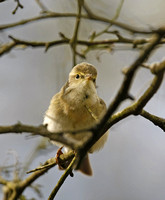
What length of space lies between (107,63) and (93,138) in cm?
434

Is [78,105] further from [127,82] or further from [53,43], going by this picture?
[127,82]

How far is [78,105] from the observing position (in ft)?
12.1

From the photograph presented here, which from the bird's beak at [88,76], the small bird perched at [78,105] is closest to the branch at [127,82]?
the small bird perched at [78,105]

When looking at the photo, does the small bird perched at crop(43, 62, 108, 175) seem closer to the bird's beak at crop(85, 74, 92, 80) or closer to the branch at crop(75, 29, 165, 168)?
the bird's beak at crop(85, 74, 92, 80)

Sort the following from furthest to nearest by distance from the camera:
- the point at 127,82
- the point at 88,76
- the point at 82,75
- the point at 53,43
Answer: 1. the point at 82,75
2. the point at 88,76
3. the point at 53,43
4. the point at 127,82

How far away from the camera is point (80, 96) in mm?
3730

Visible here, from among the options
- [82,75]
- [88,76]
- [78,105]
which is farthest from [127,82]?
[82,75]

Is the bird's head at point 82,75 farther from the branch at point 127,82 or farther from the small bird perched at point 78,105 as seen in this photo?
the branch at point 127,82

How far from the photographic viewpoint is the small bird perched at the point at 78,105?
3.58 metres

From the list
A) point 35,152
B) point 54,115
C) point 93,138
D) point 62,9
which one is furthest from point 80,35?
point 93,138

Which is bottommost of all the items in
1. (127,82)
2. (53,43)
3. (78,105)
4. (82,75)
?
(78,105)

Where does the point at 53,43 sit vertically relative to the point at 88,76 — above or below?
above

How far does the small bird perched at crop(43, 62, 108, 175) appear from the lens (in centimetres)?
358

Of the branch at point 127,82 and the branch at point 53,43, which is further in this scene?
the branch at point 53,43
